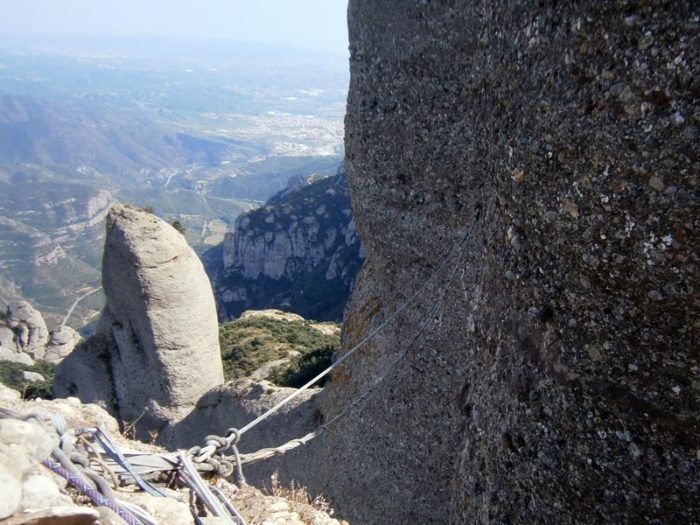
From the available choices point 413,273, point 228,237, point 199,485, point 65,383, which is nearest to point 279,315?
point 65,383

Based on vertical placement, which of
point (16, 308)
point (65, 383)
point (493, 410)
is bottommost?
point (16, 308)

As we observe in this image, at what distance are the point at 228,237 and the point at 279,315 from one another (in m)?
34.6

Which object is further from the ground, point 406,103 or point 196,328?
point 406,103

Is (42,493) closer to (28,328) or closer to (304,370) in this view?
(304,370)

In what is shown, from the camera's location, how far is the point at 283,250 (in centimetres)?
5525

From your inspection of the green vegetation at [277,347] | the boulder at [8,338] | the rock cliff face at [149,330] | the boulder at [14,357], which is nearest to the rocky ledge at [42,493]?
the rock cliff face at [149,330]

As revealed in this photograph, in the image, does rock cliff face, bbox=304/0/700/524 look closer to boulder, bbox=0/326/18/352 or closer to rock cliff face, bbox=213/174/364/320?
boulder, bbox=0/326/18/352

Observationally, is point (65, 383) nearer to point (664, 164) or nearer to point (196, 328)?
point (196, 328)

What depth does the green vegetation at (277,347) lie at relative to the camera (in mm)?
14922

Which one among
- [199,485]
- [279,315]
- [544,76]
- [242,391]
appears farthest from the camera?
[279,315]

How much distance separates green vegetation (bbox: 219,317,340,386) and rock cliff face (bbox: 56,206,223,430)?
2323mm

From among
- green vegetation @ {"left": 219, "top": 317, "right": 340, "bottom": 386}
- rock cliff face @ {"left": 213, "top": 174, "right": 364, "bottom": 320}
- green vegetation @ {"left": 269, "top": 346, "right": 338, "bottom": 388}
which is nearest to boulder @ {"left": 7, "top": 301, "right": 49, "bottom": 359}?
rock cliff face @ {"left": 213, "top": 174, "right": 364, "bottom": 320}

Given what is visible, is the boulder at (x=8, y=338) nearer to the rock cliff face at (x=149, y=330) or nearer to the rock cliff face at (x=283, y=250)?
the rock cliff face at (x=283, y=250)

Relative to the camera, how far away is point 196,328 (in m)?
12.7
